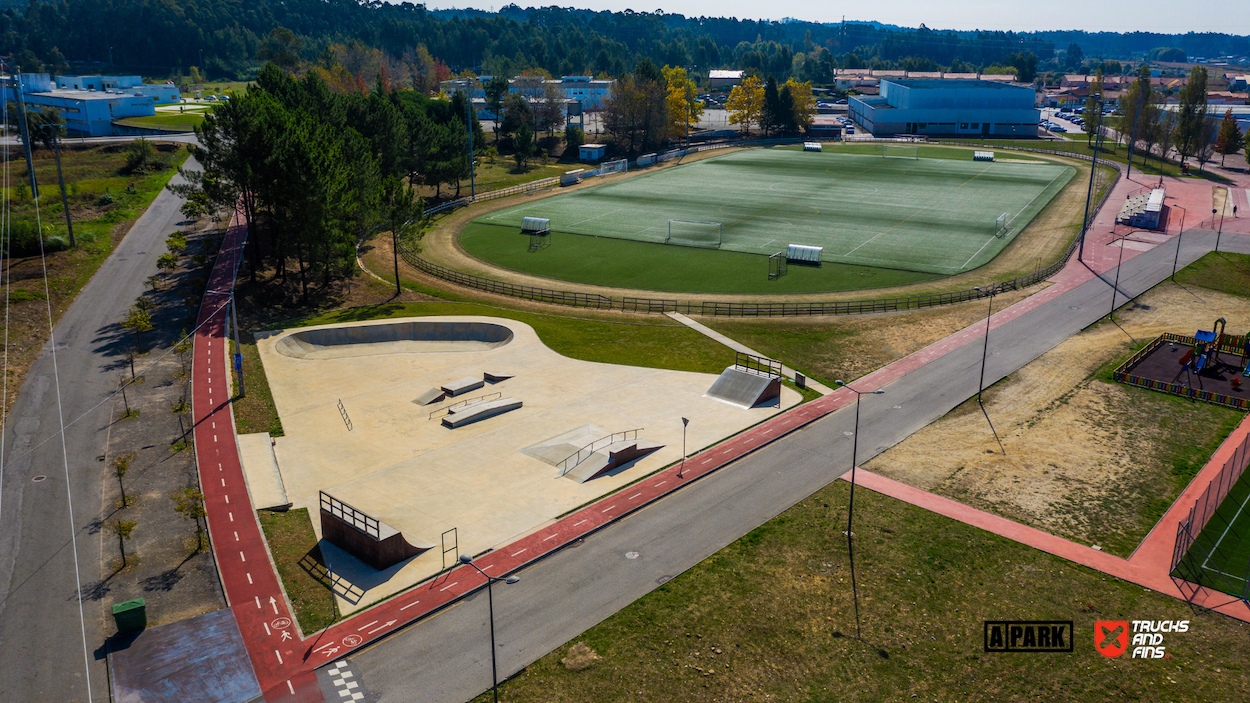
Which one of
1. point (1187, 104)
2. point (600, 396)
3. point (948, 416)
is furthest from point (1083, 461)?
point (1187, 104)

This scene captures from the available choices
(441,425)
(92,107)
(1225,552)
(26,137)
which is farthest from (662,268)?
(92,107)

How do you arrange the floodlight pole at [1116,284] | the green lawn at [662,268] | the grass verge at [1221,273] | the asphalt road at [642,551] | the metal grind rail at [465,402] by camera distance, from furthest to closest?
the green lawn at [662,268] → the grass verge at [1221,273] → the floodlight pole at [1116,284] → the metal grind rail at [465,402] → the asphalt road at [642,551]

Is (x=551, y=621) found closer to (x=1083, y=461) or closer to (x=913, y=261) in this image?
(x=1083, y=461)

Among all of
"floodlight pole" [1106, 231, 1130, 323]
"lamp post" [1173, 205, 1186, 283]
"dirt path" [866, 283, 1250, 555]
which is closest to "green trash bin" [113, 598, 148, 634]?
"dirt path" [866, 283, 1250, 555]

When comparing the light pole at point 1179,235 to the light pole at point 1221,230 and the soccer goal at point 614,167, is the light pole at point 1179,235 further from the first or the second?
the soccer goal at point 614,167

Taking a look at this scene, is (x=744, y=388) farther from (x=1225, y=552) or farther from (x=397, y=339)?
(x=397, y=339)

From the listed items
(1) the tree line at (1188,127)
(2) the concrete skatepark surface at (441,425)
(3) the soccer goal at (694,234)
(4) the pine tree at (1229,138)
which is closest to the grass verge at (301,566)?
(2) the concrete skatepark surface at (441,425)
